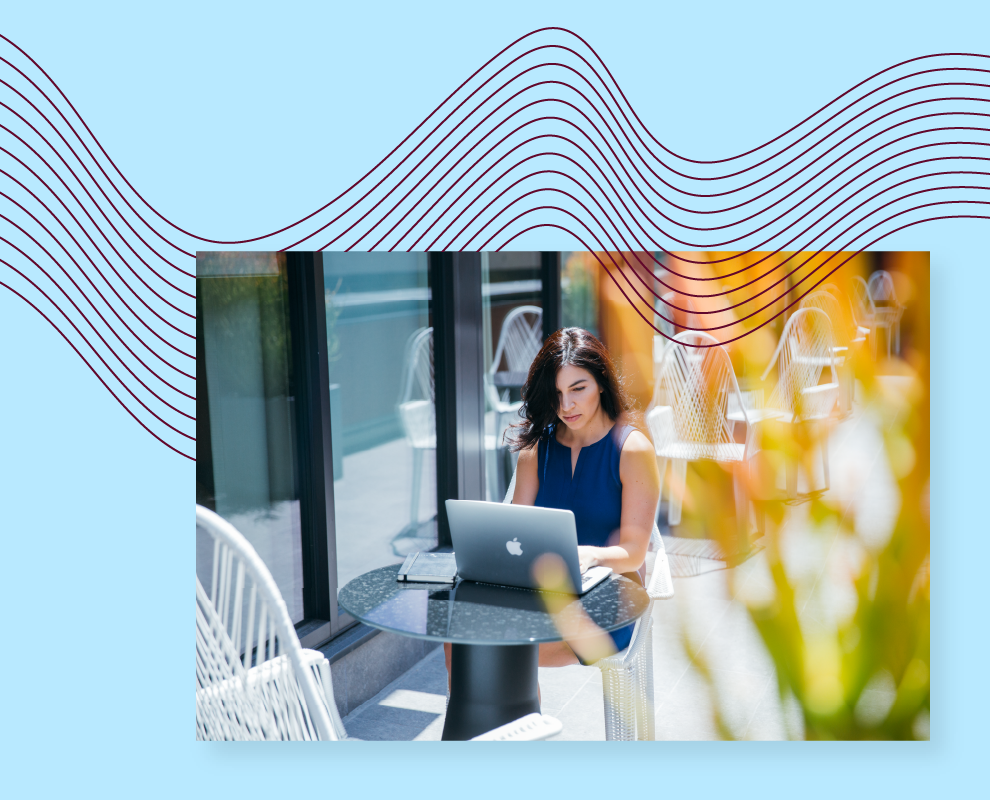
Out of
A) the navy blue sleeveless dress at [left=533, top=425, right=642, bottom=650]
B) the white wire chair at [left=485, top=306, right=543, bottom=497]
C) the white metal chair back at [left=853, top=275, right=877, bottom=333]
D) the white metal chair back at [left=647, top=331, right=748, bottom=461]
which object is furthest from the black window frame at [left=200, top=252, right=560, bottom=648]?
the white metal chair back at [left=853, top=275, right=877, bottom=333]

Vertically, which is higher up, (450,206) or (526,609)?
(450,206)

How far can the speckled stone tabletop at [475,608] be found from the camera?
2.39 m

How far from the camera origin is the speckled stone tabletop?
2389mm

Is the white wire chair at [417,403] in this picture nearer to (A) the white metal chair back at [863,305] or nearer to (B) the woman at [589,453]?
(B) the woman at [589,453]

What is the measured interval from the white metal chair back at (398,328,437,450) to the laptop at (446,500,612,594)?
4.28 feet

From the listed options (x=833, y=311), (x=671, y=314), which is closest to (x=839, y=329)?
(x=833, y=311)

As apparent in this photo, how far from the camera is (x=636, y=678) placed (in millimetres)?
2906

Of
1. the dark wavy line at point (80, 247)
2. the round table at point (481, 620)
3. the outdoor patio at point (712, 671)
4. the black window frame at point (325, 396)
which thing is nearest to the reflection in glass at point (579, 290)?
the black window frame at point (325, 396)

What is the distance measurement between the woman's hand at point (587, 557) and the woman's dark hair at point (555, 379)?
0.42m

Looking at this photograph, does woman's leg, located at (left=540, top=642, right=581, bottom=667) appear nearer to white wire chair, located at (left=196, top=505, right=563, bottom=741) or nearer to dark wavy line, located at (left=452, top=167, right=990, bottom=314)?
white wire chair, located at (left=196, top=505, right=563, bottom=741)

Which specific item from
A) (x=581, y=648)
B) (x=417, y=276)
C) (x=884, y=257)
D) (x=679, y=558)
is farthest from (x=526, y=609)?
(x=417, y=276)

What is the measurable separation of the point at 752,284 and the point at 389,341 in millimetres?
1464

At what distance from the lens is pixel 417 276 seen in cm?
393

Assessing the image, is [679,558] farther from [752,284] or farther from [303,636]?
[303,636]
